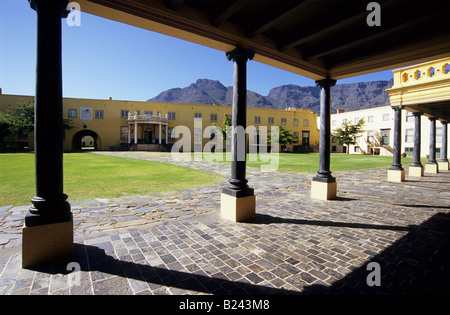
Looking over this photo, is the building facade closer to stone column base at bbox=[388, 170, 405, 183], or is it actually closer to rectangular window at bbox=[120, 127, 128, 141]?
stone column base at bbox=[388, 170, 405, 183]

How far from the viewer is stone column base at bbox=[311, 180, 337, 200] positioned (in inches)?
252

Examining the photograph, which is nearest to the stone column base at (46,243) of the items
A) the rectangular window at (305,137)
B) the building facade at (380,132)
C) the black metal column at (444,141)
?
the black metal column at (444,141)

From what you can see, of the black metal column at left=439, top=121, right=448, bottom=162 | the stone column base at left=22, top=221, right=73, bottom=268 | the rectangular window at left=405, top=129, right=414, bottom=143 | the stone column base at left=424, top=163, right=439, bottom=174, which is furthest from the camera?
the rectangular window at left=405, top=129, right=414, bottom=143

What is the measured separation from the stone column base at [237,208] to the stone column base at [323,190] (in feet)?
9.16

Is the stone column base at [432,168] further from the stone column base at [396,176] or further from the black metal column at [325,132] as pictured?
the black metal column at [325,132]

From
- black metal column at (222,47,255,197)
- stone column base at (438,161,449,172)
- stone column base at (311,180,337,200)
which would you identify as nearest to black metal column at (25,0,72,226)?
black metal column at (222,47,255,197)

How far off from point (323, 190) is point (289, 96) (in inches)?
7723

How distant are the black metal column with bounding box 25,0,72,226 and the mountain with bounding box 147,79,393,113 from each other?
15002 cm

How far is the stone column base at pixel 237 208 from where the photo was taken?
179 inches

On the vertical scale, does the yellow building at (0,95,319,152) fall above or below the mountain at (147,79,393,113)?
below

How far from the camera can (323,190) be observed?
21.2 feet

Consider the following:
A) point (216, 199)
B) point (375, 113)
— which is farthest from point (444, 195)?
point (375, 113)

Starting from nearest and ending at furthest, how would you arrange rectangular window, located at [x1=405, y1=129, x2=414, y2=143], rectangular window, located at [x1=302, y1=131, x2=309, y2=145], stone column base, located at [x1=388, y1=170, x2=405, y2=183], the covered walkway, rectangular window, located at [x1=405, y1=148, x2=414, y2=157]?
the covered walkway < stone column base, located at [x1=388, y1=170, x2=405, y2=183] < rectangular window, located at [x1=405, y1=129, x2=414, y2=143] < rectangular window, located at [x1=405, y1=148, x2=414, y2=157] < rectangular window, located at [x1=302, y1=131, x2=309, y2=145]

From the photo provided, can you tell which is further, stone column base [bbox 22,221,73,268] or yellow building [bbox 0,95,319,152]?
yellow building [bbox 0,95,319,152]
